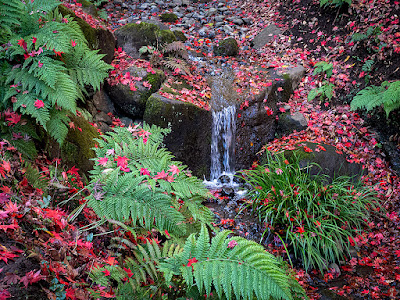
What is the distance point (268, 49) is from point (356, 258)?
5.74 m

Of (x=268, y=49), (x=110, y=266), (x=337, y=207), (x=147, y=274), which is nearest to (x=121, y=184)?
(x=110, y=266)

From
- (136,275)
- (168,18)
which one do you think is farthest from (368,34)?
(136,275)

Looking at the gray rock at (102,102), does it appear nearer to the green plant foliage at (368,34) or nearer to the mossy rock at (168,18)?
the mossy rock at (168,18)

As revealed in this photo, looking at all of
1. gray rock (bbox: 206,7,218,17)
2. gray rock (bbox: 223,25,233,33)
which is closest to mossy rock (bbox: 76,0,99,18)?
gray rock (bbox: 206,7,218,17)

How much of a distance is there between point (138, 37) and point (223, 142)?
3.20 metres

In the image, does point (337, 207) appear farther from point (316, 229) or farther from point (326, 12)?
point (326, 12)

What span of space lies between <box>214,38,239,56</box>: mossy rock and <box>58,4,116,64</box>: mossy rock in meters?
2.98

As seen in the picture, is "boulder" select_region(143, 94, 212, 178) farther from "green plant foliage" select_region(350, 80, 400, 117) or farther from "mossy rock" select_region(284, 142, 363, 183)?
"green plant foliage" select_region(350, 80, 400, 117)

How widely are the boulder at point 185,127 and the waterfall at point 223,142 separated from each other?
0.12 meters

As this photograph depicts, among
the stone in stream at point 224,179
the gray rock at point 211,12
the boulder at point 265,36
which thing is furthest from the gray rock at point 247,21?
the stone in stream at point 224,179

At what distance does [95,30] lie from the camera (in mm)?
5109

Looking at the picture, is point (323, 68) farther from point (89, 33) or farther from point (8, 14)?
point (8, 14)

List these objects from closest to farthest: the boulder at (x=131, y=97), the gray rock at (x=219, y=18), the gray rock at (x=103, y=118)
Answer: the gray rock at (x=103, y=118), the boulder at (x=131, y=97), the gray rock at (x=219, y=18)

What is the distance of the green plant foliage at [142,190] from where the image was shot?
175 cm
